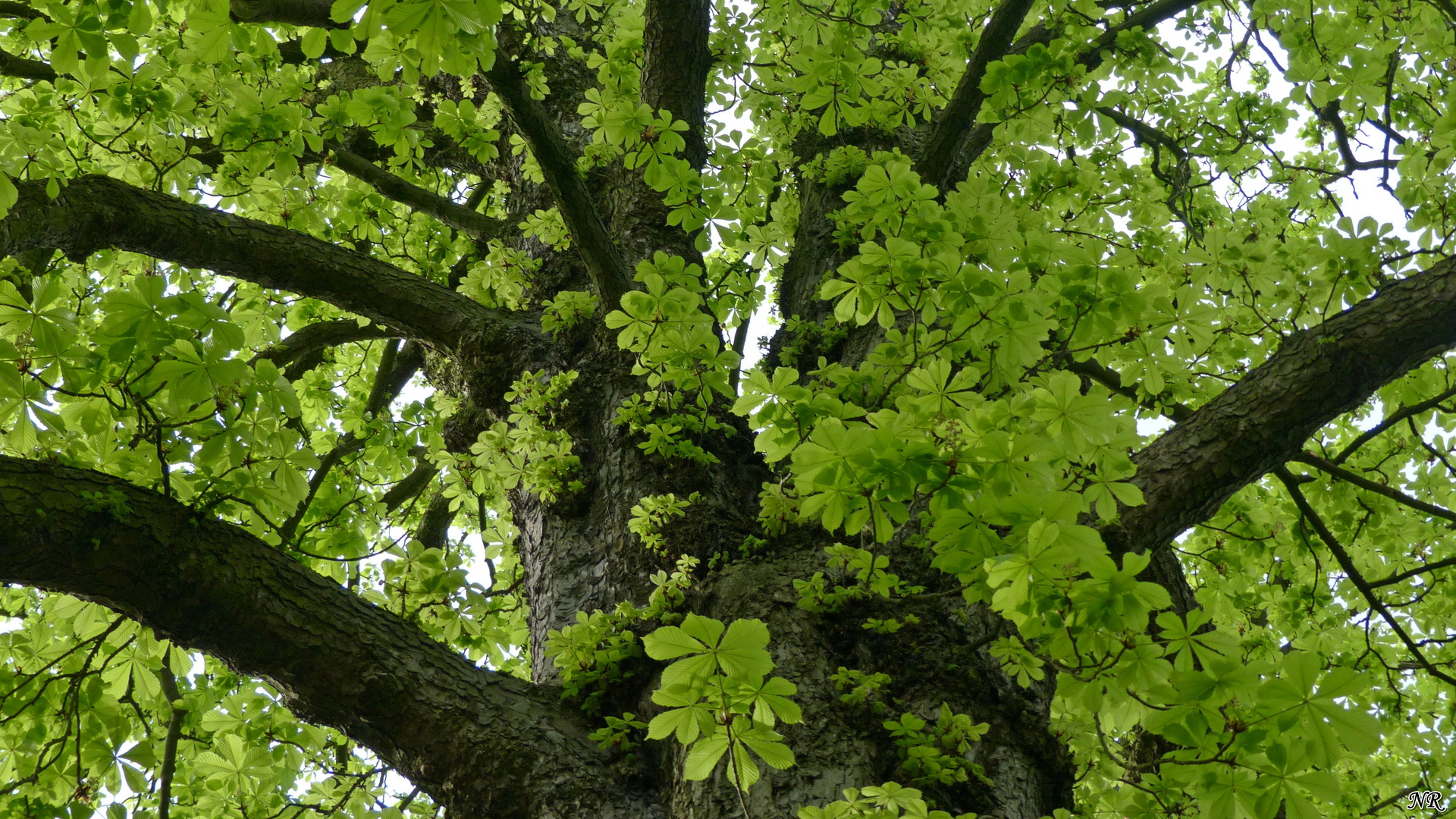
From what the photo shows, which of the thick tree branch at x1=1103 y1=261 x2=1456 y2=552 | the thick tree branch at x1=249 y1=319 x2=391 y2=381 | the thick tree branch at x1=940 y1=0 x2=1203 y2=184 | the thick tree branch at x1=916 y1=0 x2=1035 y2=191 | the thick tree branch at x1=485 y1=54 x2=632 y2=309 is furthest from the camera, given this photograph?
the thick tree branch at x1=249 y1=319 x2=391 y2=381

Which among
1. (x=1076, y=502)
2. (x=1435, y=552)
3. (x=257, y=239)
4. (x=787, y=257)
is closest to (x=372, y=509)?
(x=257, y=239)

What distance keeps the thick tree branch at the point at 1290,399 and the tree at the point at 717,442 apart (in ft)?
0.04

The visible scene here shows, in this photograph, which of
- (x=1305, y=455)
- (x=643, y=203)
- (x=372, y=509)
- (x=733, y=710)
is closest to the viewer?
(x=733, y=710)

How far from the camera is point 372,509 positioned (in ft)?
11.0

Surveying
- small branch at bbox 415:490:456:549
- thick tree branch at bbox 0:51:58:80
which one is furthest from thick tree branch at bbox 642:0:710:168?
thick tree branch at bbox 0:51:58:80

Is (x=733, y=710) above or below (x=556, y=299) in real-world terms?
below

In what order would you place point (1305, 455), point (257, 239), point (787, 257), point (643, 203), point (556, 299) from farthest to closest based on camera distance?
point (787, 257) → point (643, 203) → point (556, 299) → point (257, 239) → point (1305, 455)

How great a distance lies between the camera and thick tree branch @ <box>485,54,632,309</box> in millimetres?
2502

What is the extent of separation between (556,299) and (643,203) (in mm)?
760

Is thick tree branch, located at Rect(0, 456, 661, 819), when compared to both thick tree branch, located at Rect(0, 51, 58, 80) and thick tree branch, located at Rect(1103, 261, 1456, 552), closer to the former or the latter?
thick tree branch, located at Rect(1103, 261, 1456, 552)

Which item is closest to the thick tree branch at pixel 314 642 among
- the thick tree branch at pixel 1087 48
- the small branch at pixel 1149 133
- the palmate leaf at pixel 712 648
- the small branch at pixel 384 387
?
the palmate leaf at pixel 712 648

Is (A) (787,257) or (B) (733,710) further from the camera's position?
(A) (787,257)

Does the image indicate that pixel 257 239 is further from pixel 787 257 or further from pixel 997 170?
pixel 997 170

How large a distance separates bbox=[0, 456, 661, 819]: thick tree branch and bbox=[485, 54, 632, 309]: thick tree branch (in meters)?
1.10
